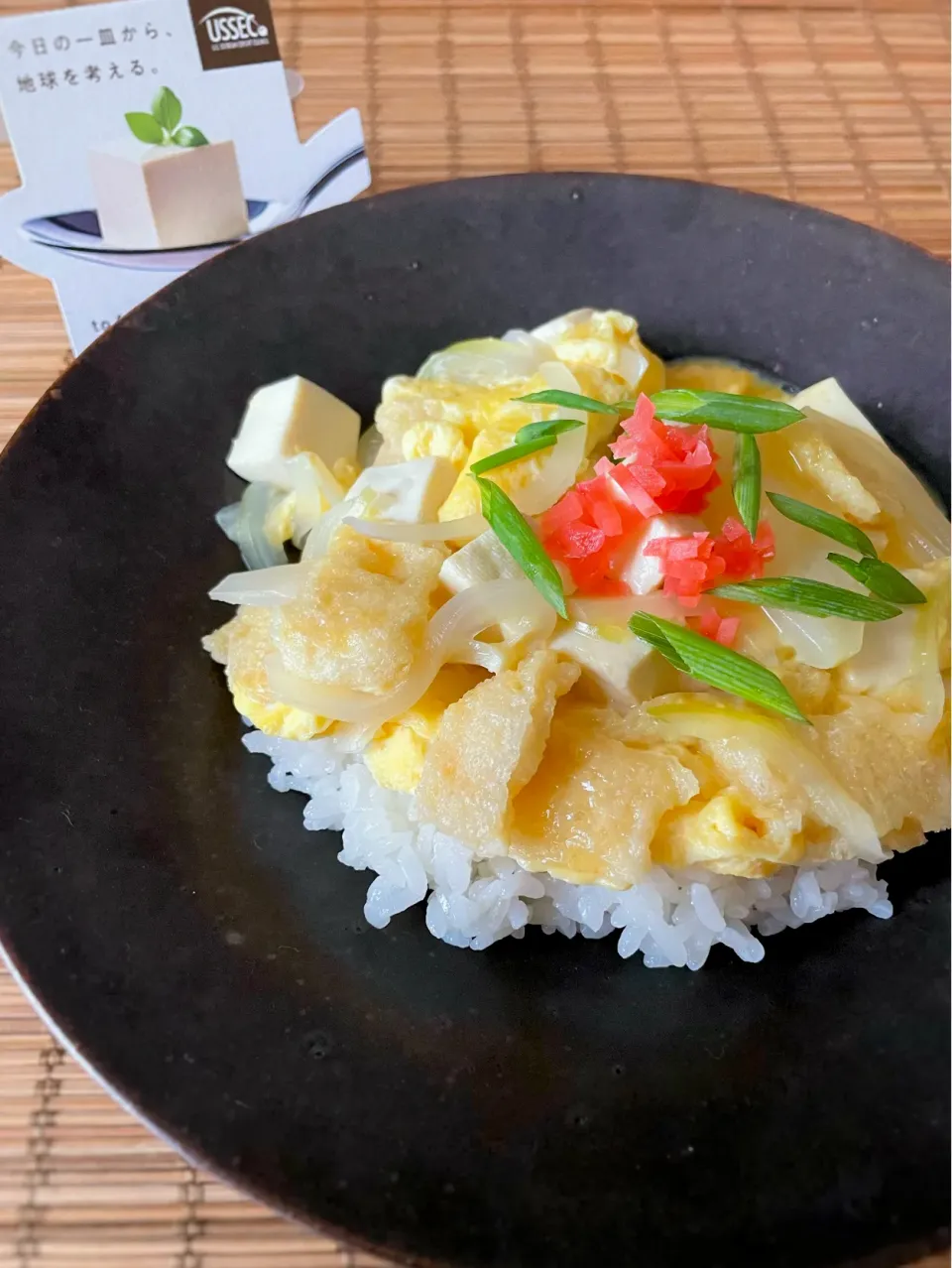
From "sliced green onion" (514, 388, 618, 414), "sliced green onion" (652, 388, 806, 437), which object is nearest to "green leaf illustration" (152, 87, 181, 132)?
"sliced green onion" (514, 388, 618, 414)

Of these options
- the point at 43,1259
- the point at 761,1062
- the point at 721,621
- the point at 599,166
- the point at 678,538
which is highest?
the point at 599,166

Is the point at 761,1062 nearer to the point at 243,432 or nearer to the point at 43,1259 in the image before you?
the point at 43,1259

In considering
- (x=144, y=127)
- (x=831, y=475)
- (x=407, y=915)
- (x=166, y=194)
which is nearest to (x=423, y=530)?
(x=407, y=915)

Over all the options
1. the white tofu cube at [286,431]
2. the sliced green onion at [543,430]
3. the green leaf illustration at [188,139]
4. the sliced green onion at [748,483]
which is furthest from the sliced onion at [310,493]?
the green leaf illustration at [188,139]

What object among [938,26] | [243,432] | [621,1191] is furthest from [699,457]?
[938,26]

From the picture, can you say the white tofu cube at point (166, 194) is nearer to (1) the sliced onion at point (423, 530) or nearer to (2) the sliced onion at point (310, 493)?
(2) the sliced onion at point (310, 493)

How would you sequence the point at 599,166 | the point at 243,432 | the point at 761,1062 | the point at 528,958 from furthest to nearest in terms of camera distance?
1. the point at 599,166
2. the point at 243,432
3. the point at 528,958
4. the point at 761,1062

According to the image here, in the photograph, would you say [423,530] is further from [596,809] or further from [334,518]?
[596,809]
